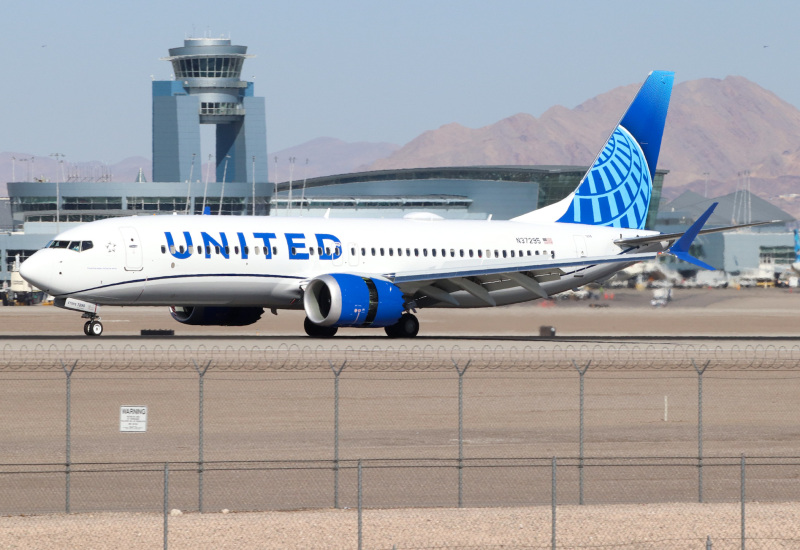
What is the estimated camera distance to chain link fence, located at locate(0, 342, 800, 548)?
1981 centimetres

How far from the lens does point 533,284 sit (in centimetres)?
4866

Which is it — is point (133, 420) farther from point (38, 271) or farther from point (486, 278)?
point (486, 278)

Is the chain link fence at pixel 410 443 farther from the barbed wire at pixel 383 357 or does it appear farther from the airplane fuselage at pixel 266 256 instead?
the airplane fuselage at pixel 266 256

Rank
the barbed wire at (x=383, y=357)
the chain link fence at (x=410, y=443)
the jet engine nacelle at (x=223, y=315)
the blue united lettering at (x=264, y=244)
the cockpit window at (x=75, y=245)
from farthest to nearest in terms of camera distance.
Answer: the jet engine nacelle at (x=223, y=315)
the blue united lettering at (x=264, y=244)
the cockpit window at (x=75, y=245)
the barbed wire at (x=383, y=357)
the chain link fence at (x=410, y=443)

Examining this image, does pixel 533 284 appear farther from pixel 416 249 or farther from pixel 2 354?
pixel 2 354

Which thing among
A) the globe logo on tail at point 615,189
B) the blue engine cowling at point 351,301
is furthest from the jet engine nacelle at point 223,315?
the globe logo on tail at point 615,189

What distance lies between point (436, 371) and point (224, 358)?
625 centimetres

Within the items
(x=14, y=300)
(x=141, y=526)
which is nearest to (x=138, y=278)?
(x=141, y=526)

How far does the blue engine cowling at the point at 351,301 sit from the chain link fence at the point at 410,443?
12.7ft

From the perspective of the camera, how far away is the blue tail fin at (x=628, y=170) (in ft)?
184

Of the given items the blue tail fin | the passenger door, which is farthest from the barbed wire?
the blue tail fin

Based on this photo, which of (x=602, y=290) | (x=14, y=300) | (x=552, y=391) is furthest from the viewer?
(x=14, y=300)

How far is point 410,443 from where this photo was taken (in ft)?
83.9

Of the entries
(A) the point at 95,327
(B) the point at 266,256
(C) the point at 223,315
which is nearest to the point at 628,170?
(B) the point at 266,256
